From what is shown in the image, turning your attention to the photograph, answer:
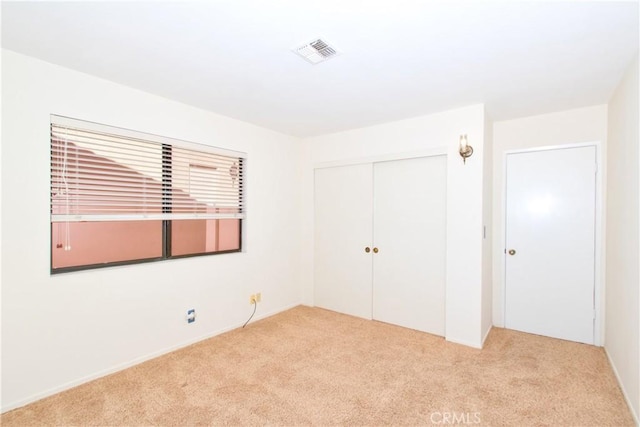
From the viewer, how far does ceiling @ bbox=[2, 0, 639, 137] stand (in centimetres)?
162

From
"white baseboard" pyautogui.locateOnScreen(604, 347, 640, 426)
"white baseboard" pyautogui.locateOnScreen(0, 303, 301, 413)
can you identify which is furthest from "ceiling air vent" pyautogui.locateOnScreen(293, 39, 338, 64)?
"white baseboard" pyautogui.locateOnScreen(604, 347, 640, 426)

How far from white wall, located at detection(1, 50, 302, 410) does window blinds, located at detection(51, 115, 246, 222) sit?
9 centimetres

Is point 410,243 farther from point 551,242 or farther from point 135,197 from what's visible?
point 135,197

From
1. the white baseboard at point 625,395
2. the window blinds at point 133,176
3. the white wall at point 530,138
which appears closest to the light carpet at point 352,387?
the white baseboard at point 625,395

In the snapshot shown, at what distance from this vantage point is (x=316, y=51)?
6.60 ft

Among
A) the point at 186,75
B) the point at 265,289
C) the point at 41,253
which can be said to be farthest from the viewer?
the point at 265,289

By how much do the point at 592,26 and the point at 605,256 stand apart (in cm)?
236

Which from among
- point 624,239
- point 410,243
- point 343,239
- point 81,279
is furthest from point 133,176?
point 624,239

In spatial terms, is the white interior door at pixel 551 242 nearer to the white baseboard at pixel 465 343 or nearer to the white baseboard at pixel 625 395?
the white baseboard at pixel 625 395

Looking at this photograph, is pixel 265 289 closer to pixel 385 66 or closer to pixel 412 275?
pixel 412 275

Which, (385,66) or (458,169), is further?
(458,169)

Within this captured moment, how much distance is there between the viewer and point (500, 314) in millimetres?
3547

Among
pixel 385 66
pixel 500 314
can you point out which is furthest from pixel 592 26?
pixel 500 314

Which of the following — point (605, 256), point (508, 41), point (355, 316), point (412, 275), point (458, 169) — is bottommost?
point (355, 316)
